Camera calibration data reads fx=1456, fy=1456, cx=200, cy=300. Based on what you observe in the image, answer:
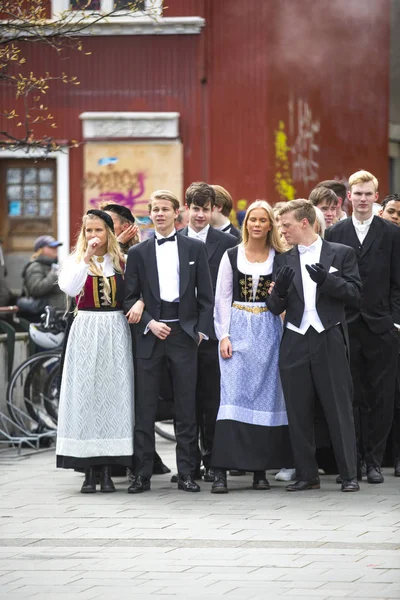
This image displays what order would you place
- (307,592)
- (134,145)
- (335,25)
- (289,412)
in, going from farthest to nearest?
(335,25) < (134,145) < (289,412) < (307,592)

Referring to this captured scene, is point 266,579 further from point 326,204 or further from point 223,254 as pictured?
point 326,204

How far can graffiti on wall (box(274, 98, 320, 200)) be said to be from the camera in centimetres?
1961

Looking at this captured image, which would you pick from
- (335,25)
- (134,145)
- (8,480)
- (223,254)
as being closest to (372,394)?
(223,254)

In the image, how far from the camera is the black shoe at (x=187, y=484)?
9.48 meters

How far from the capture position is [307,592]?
6180 millimetres

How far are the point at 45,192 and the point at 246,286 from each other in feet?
36.8

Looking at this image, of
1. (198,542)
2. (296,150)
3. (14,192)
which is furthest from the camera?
(14,192)

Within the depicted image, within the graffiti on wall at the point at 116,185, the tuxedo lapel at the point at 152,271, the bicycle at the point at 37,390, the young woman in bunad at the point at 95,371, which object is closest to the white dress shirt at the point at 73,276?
the young woman in bunad at the point at 95,371

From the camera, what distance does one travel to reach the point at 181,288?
9539 mm

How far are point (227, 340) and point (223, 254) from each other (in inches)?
27.8

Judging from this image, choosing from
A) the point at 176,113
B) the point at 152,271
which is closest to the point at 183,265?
the point at 152,271

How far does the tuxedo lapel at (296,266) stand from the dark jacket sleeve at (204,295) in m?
0.56

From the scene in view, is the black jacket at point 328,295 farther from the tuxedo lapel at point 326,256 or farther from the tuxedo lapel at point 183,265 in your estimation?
the tuxedo lapel at point 183,265

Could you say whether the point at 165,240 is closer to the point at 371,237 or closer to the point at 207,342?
the point at 207,342
